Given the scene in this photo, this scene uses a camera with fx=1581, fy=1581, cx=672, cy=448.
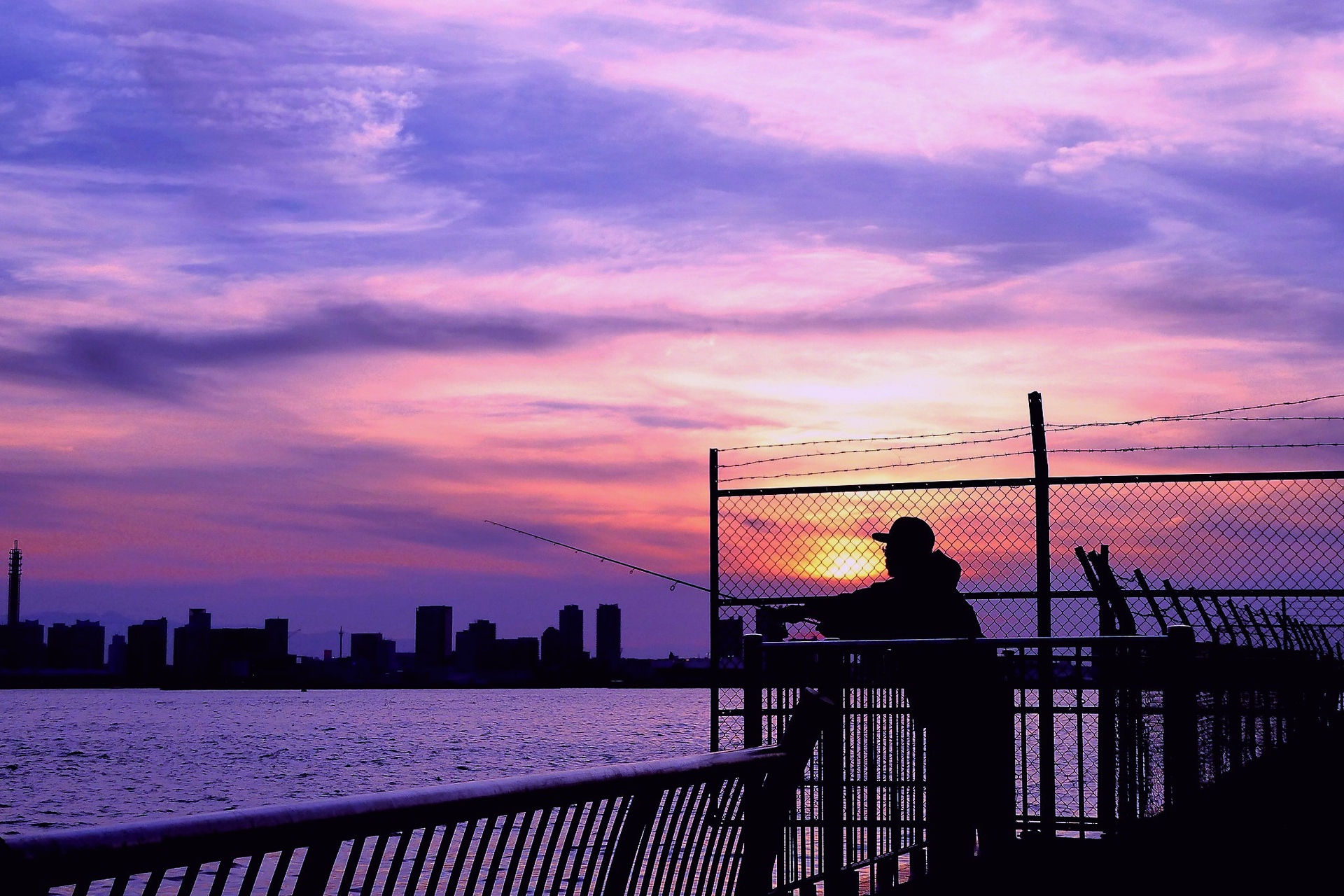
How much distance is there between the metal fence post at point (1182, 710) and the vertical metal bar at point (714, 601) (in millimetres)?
3931

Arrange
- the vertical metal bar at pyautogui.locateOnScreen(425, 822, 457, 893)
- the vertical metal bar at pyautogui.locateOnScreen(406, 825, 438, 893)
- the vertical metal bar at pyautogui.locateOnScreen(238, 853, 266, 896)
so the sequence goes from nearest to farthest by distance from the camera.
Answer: the vertical metal bar at pyautogui.locateOnScreen(238, 853, 266, 896) → the vertical metal bar at pyautogui.locateOnScreen(406, 825, 438, 893) → the vertical metal bar at pyautogui.locateOnScreen(425, 822, 457, 893)

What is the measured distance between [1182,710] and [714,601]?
4.80 m

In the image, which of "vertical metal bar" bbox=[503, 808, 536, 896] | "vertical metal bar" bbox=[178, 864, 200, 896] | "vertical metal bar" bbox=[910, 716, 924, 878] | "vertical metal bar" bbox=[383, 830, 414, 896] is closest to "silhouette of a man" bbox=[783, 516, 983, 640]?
"vertical metal bar" bbox=[910, 716, 924, 878]

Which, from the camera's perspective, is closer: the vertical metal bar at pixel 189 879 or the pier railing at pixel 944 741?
the vertical metal bar at pixel 189 879

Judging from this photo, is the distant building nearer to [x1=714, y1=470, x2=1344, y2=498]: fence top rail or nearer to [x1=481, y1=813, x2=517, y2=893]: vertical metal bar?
[x1=714, y1=470, x2=1344, y2=498]: fence top rail

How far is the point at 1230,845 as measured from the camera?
30.6ft

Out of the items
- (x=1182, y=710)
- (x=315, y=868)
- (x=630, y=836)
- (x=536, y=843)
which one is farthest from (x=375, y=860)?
(x=1182, y=710)

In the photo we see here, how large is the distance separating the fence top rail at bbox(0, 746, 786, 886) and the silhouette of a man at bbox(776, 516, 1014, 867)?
3.88 m

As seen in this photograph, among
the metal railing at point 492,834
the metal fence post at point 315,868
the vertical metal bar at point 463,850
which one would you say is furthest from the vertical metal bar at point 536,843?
the metal fence post at point 315,868

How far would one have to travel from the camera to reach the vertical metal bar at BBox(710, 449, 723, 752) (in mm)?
11984

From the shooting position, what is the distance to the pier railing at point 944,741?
23.9 ft

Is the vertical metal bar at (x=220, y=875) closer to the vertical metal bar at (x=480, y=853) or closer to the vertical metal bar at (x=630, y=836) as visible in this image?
the vertical metal bar at (x=480, y=853)

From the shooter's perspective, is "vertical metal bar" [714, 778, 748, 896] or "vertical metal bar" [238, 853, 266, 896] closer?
"vertical metal bar" [238, 853, 266, 896]

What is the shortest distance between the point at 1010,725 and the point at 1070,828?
5.69 ft
